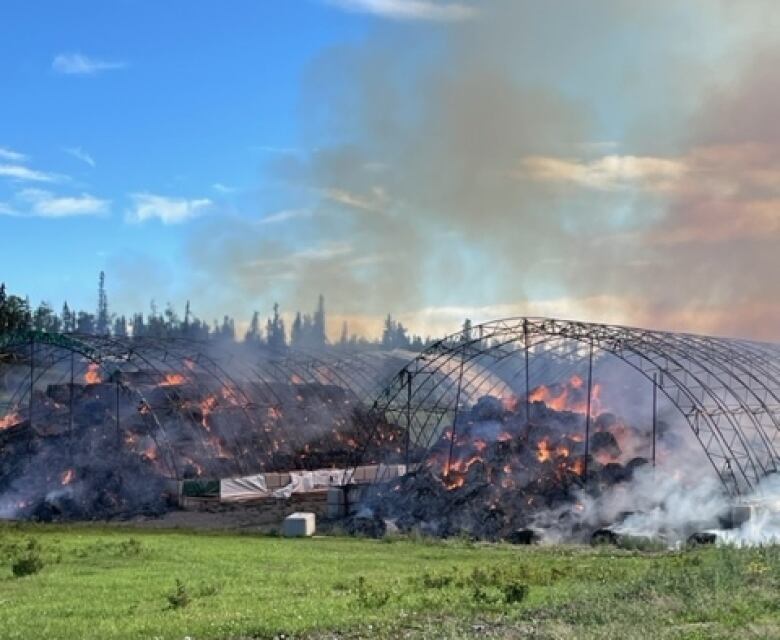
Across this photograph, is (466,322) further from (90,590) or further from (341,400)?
(90,590)

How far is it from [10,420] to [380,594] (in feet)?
140

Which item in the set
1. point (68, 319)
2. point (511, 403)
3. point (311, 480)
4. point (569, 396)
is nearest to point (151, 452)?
point (311, 480)

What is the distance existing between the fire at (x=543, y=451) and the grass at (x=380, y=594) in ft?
37.2

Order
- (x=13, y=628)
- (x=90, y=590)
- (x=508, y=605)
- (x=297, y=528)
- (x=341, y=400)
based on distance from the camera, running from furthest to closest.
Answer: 1. (x=341, y=400)
2. (x=297, y=528)
3. (x=90, y=590)
4. (x=508, y=605)
5. (x=13, y=628)

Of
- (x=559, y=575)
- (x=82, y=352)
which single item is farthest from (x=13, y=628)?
(x=82, y=352)

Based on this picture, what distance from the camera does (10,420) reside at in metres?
55.8

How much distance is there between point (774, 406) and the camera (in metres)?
45.2

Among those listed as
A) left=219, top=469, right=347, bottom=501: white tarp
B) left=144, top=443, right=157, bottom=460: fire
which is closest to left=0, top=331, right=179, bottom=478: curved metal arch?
left=144, top=443, right=157, bottom=460: fire

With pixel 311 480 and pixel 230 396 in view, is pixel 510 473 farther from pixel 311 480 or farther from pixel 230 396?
pixel 230 396

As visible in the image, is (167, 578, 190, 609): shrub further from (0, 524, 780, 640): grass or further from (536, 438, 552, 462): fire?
(536, 438, 552, 462): fire

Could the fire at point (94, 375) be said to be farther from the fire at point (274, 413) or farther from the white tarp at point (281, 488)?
the white tarp at point (281, 488)

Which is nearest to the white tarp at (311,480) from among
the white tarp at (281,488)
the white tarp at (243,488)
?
the white tarp at (281,488)

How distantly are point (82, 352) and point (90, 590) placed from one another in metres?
31.2

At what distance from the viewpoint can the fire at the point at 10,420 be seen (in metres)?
55.4
